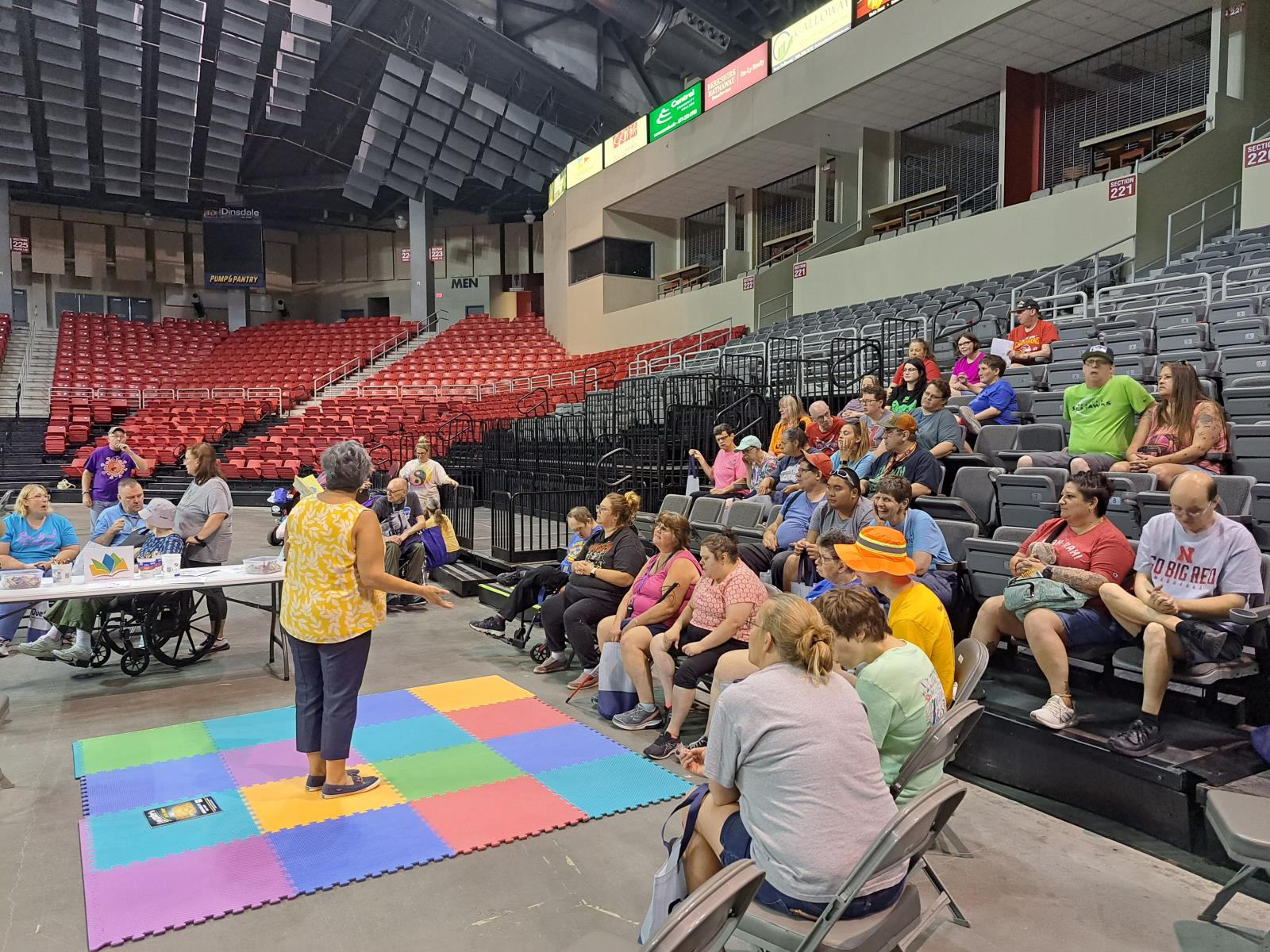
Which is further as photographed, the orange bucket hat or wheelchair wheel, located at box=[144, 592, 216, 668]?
wheelchair wheel, located at box=[144, 592, 216, 668]

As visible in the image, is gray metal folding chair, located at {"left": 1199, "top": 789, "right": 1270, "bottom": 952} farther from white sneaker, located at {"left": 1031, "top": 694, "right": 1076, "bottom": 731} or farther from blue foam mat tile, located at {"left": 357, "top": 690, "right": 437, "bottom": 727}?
blue foam mat tile, located at {"left": 357, "top": 690, "right": 437, "bottom": 727}

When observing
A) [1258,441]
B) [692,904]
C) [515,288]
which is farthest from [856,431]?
[515,288]

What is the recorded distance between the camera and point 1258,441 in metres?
4.85

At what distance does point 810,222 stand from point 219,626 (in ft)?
57.1

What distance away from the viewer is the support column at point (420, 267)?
27516 millimetres

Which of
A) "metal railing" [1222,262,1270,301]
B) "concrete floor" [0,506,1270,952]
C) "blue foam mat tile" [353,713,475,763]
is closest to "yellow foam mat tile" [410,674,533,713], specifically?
"blue foam mat tile" [353,713,475,763]

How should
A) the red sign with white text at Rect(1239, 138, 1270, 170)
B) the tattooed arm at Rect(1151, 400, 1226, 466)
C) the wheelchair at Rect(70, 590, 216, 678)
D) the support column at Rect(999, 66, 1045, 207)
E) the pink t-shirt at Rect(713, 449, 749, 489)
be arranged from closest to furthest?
the tattooed arm at Rect(1151, 400, 1226, 466)
the wheelchair at Rect(70, 590, 216, 678)
the pink t-shirt at Rect(713, 449, 749, 489)
the red sign with white text at Rect(1239, 138, 1270, 170)
the support column at Rect(999, 66, 1045, 207)

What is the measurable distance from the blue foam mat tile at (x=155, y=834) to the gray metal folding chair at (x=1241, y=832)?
3607 mm

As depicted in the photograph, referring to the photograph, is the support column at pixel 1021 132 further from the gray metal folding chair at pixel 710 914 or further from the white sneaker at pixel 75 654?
the gray metal folding chair at pixel 710 914

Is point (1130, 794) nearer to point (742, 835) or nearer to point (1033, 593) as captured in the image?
point (1033, 593)

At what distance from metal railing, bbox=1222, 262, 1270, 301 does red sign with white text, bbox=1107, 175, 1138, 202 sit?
3.28 m

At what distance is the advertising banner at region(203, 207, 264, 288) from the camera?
27.6 m

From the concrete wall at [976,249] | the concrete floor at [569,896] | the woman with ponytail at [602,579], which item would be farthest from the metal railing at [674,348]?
the concrete floor at [569,896]

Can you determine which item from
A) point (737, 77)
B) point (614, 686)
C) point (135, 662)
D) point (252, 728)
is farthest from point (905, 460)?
point (737, 77)
